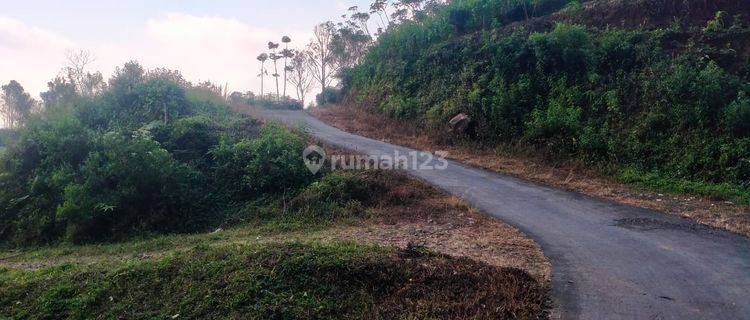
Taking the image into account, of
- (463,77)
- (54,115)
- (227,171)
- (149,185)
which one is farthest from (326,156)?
(54,115)

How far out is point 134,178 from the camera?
9758mm

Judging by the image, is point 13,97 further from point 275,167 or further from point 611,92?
point 611,92

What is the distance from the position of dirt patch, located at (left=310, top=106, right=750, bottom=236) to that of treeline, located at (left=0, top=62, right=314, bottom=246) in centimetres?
462

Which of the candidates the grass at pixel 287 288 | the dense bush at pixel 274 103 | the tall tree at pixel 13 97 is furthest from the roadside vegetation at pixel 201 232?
the tall tree at pixel 13 97

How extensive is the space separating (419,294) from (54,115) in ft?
47.3

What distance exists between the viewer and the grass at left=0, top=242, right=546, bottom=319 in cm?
482

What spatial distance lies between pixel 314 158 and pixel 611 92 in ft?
23.9

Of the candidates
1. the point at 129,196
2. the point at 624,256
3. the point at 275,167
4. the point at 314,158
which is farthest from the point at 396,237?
the point at 129,196

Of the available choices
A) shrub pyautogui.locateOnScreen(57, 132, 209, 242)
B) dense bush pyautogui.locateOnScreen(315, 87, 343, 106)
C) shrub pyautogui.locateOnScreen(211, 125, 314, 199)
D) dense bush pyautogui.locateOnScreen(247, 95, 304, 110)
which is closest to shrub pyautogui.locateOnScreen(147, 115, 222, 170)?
shrub pyautogui.locateOnScreen(211, 125, 314, 199)

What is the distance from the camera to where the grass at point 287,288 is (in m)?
4.82

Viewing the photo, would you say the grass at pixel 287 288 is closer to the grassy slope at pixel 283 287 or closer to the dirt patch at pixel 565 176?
the grassy slope at pixel 283 287

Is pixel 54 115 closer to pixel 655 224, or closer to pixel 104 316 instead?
pixel 104 316

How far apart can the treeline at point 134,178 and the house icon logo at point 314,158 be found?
0.65 ft

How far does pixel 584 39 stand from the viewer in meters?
13.7
